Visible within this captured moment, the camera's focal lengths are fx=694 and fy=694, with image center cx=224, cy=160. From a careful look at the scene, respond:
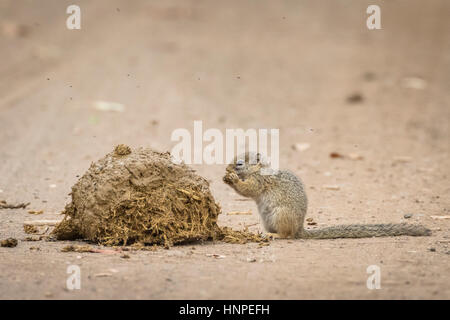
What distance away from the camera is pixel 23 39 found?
21250mm

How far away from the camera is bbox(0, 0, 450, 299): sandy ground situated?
19.0ft

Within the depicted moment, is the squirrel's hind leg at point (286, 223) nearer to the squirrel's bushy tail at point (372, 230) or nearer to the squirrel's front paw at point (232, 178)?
the squirrel's bushy tail at point (372, 230)


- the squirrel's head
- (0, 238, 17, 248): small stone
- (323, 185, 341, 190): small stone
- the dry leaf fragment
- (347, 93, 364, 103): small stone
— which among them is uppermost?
(347, 93, 364, 103): small stone

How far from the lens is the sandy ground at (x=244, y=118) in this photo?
5.79 metres

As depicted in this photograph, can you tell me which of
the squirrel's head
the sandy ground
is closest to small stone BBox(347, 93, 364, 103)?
the sandy ground

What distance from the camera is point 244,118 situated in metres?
15.0

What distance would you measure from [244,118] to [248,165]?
712 centimetres

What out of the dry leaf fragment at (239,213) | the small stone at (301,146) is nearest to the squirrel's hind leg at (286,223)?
the dry leaf fragment at (239,213)

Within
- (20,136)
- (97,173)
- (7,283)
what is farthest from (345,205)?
(20,136)

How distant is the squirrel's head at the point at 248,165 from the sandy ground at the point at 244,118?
26.5 inches

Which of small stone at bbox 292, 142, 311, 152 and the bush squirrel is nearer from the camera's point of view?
the bush squirrel

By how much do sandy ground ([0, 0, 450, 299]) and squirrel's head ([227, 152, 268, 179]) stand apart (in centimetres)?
67

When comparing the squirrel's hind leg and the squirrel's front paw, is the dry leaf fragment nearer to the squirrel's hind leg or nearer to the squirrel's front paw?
the squirrel's front paw
